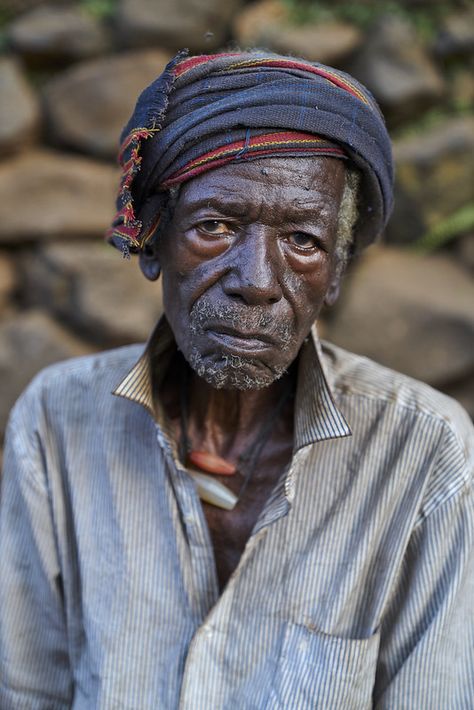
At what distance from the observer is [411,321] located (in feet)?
11.5

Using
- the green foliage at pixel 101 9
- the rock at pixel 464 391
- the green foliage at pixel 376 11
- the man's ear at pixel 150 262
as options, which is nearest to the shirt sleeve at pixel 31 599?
the man's ear at pixel 150 262

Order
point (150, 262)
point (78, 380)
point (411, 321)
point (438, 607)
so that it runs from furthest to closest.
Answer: point (411, 321), point (78, 380), point (150, 262), point (438, 607)

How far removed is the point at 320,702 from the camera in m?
1.77

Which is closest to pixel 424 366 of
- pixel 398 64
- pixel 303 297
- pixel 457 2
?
pixel 398 64

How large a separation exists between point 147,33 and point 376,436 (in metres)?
2.44

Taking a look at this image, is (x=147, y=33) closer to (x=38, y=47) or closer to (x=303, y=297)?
(x=38, y=47)

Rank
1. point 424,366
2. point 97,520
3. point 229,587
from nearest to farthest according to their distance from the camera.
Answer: point 229,587, point 97,520, point 424,366

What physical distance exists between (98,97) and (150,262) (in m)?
1.92

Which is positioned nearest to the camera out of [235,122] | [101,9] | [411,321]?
[235,122]

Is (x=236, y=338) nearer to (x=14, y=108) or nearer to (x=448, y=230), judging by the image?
(x=448, y=230)

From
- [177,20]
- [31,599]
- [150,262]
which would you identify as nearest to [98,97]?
[177,20]

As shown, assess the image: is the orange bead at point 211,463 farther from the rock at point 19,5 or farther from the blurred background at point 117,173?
the rock at point 19,5

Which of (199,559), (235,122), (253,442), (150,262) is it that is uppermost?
(235,122)

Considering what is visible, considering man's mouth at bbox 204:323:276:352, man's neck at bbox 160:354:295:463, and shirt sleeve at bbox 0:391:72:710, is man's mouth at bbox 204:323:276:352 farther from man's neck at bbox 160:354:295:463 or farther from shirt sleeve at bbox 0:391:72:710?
shirt sleeve at bbox 0:391:72:710
